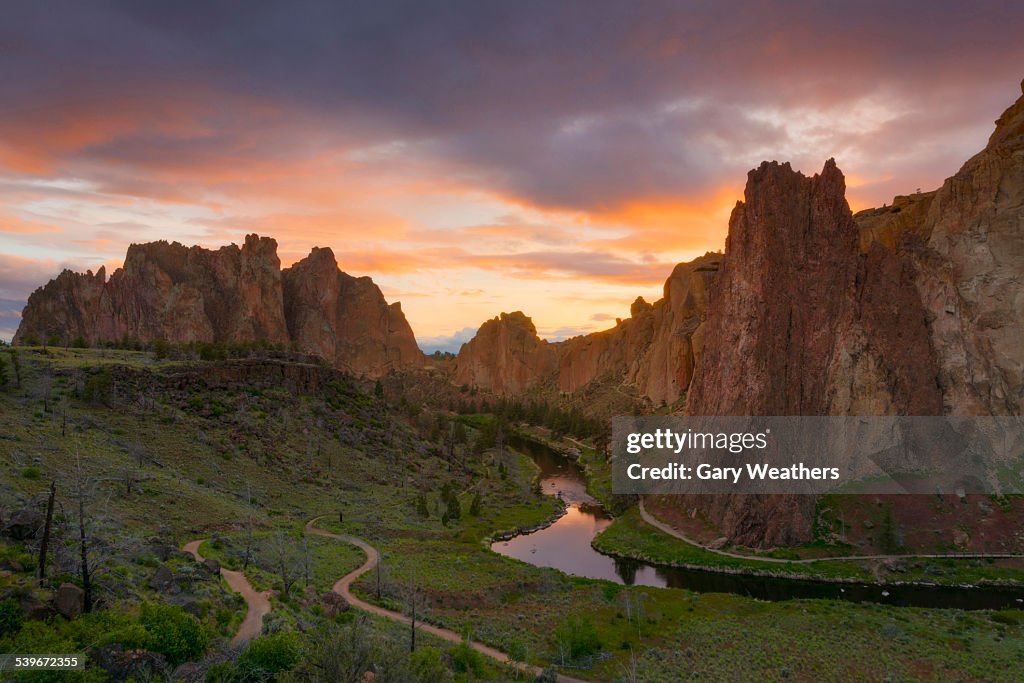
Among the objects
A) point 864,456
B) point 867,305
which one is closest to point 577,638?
point 864,456

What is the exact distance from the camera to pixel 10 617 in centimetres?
2127

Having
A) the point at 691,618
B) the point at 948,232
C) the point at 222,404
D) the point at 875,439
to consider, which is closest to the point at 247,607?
the point at 691,618

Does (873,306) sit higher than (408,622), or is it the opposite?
(873,306)

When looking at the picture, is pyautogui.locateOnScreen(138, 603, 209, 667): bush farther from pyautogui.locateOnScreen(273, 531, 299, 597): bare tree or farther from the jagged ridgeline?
the jagged ridgeline

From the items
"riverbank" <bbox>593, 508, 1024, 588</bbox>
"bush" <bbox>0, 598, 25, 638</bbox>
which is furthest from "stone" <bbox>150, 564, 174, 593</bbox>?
"riverbank" <bbox>593, 508, 1024, 588</bbox>

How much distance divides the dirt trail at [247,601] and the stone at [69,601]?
21.9 feet

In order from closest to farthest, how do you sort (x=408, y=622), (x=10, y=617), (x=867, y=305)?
(x=10, y=617)
(x=408, y=622)
(x=867, y=305)

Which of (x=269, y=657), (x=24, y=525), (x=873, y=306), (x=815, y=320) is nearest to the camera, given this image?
(x=269, y=657)

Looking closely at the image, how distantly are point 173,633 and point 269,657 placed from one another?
3896 millimetres

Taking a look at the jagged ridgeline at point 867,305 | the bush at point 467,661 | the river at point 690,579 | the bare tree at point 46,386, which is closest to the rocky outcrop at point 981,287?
the jagged ridgeline at point 867,305

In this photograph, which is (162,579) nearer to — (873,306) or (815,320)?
(815,320)

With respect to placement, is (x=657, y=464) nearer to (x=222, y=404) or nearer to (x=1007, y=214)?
(x=1007, y=214)

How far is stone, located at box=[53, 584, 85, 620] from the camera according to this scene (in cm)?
2309

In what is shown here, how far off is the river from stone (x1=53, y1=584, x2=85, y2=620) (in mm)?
50953
